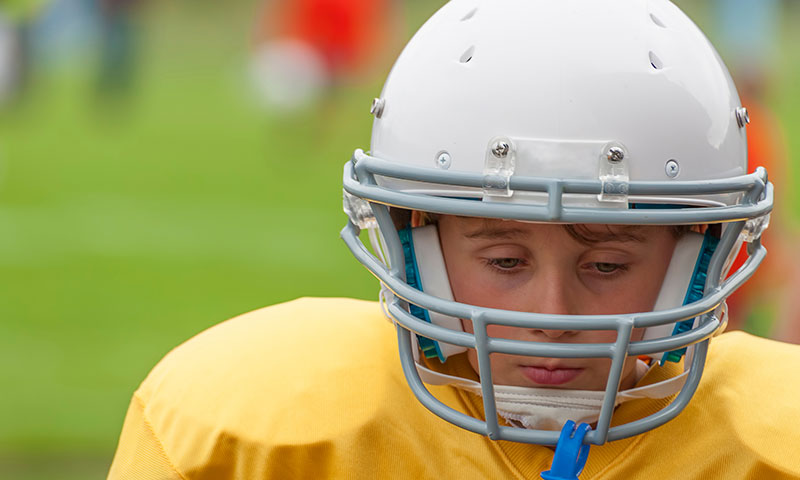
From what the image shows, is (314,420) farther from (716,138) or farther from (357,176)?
(716,138)

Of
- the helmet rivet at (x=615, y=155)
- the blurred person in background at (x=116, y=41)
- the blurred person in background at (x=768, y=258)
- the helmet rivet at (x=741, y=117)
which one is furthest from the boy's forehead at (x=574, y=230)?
the blurred person in background at (x=116, y=41)

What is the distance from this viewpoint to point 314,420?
5.36ft

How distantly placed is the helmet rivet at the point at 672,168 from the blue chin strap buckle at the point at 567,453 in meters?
0.36

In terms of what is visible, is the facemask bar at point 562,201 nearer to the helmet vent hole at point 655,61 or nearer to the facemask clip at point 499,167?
the facemask clip at point 499,167

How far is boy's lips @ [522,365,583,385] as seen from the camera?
5.23ft

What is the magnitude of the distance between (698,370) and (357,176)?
1.85ft

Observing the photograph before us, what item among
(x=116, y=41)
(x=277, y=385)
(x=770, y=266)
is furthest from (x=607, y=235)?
(x=116, y=41)

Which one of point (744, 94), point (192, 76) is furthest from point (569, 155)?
point (192, 76)

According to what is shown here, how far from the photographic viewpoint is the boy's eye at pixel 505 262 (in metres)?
1.60

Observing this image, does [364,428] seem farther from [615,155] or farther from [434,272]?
[615,155]

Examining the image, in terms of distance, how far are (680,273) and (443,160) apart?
1.25ft

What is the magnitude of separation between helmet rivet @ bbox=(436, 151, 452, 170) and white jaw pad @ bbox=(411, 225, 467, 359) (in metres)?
0.13

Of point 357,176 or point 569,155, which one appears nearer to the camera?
point 569,155

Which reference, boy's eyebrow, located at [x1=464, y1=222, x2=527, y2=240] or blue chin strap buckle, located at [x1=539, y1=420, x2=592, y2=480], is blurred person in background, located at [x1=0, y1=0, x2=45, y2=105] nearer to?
boy's eyebrow, located at [x1=464, y1=222, x2=527, y2=240]
